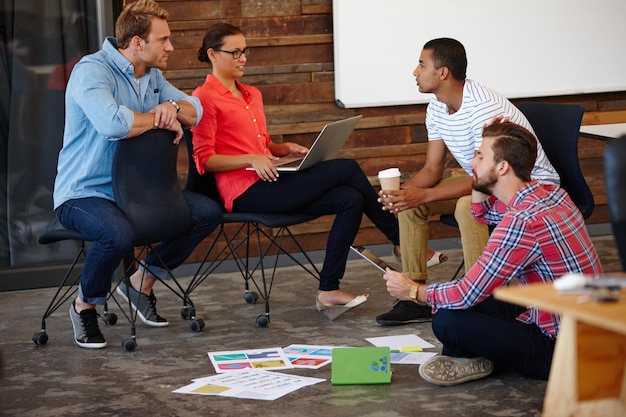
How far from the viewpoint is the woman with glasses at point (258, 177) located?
4.73 m

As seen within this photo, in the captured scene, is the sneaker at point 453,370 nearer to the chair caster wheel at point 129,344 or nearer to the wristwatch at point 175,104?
the chair caster wheel at point 129,344

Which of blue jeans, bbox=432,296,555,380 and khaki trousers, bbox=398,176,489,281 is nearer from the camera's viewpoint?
blue jeans, bbox=432,296,555,380

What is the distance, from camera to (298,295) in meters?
5.30

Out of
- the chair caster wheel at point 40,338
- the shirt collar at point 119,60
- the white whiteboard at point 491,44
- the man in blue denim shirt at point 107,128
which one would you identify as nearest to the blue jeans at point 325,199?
the man in blue denim shirt at point 107,128

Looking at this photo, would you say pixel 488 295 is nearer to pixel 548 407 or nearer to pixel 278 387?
pixel 278 387

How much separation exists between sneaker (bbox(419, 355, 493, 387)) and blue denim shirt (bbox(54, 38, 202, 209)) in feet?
5.22

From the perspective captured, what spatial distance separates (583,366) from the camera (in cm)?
218

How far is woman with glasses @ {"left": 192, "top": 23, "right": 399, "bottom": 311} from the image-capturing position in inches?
186

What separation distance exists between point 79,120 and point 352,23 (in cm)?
219

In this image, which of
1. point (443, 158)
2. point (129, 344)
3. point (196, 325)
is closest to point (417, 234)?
point (443, 158)

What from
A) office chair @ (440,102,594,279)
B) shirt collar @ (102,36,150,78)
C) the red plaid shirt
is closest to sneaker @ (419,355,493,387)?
the red plaid shirt

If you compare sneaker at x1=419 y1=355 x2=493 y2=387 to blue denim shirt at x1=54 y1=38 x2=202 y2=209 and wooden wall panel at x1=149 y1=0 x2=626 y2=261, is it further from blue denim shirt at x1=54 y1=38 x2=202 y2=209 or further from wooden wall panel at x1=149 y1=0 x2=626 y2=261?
wooden wall panel at x1=149 y1=0 x2=626 y2=261

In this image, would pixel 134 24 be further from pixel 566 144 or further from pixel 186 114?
pixel 566 144

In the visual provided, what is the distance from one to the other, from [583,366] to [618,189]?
459 mm
